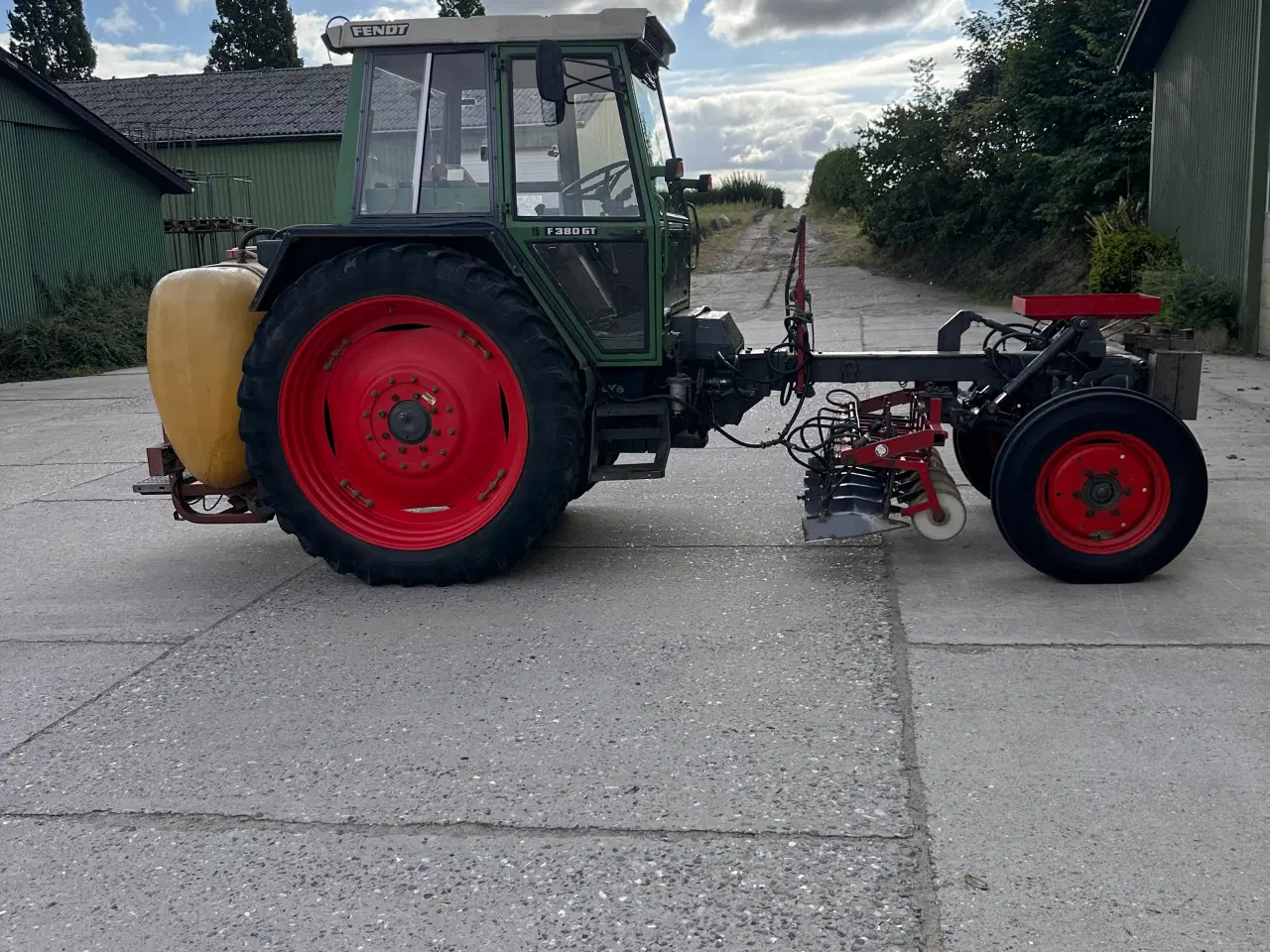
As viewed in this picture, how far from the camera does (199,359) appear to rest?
5832 mm

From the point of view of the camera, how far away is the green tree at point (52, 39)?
151 ft

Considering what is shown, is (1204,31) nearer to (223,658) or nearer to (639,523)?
(639,523)

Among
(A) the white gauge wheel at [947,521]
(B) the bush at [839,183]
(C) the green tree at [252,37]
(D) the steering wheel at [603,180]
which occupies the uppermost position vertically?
(C) the green tree at [252,37]

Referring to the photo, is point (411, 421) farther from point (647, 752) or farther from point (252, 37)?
point (252, 37)

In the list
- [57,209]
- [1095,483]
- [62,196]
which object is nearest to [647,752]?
[1095,483]

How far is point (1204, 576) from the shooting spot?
555 centimetres

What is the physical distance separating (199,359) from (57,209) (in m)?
16.0

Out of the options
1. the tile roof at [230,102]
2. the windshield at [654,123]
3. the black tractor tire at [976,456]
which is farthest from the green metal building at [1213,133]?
Result: the tile roof at [230,102]

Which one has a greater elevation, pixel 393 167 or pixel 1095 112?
pixel 1095 112

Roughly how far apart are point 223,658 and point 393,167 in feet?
7.68

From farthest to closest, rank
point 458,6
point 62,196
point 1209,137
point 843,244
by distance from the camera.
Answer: point 458,6 < point 843,244 < point 62,196 < point 1209,137

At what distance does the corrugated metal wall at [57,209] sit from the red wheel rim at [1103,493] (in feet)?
55.5

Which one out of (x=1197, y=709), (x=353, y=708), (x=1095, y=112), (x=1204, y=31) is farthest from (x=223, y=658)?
(x=1095, y=112)

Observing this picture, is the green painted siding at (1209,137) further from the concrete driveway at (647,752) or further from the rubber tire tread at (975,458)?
the concrete driveway at (647,752)
